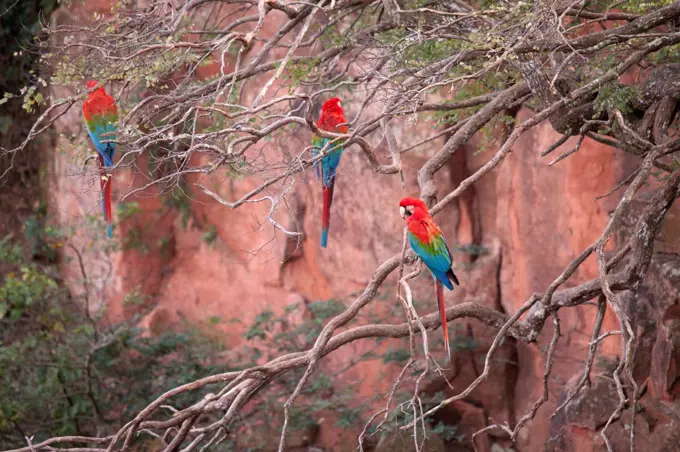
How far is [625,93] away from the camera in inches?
140

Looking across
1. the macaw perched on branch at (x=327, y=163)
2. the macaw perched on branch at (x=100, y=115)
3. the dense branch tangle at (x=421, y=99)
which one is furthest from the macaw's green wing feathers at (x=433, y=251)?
the macaw perched on branch at (x=100, y=115)

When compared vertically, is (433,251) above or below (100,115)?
below

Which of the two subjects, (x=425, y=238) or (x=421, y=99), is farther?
(x=421, y=99)

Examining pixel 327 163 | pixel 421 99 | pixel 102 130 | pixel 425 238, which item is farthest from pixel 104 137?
pixel 425 238

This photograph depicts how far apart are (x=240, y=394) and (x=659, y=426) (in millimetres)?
2546

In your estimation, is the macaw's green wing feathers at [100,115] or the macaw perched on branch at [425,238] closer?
the macaw perched on branch at [425,238]

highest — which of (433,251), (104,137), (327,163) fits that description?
(104,137)

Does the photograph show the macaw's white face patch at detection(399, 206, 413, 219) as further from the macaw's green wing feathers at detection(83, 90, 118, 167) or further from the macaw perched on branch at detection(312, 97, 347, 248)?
the macaw's green wing feathers at detection(83, 90, 118, 167)

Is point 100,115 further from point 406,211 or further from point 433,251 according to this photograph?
point 433,251

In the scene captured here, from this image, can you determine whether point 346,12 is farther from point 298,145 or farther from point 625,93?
point 298,145

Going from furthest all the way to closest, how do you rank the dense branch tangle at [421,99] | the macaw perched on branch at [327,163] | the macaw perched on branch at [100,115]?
1. the macaw perched on branch at [100,115]
2. the macaw perched on branch at [327,163]
3. the dense branch tangle at [421,99]

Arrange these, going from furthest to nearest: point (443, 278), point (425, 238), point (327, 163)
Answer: point (327, 163) → point (443, 278) → point (425, 238)

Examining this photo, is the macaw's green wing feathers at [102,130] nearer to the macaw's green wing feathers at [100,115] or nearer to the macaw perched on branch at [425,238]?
A: the macaw's green wing feathers at [100,115]

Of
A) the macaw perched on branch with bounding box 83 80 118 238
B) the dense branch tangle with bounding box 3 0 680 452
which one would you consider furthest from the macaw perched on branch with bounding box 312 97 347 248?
the macaw perched on branch with bounding box 83 80 118 238
